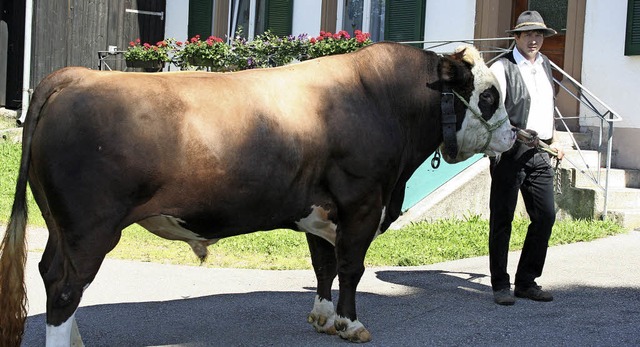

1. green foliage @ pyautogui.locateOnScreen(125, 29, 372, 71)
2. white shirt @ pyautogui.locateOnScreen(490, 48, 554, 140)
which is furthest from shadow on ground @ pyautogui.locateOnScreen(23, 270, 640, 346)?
green foliage @ pyautogui.locateOnScreen(125, 29, 372, 71)

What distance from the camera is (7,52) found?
1808 cm

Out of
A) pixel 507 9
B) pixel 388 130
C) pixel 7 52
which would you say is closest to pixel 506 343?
pixel 388 130

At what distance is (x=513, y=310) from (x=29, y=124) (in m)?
3.71

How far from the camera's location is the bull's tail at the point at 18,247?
5074 mm

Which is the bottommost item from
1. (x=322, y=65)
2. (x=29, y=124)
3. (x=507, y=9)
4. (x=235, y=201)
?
(x=235, y=201)

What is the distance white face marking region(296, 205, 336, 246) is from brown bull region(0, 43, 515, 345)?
1 cm

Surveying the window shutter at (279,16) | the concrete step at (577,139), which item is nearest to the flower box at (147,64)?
the window shutter at (279,16)

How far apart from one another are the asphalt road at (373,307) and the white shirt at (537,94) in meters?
1.33

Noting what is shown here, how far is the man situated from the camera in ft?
22.9

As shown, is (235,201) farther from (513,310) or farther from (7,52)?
(7,52)

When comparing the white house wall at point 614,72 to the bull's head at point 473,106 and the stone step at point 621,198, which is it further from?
the bull's head at point 473,106

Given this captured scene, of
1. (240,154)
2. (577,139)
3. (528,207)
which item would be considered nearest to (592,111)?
(577,139)

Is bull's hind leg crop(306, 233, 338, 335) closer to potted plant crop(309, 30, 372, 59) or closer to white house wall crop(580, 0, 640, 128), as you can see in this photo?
potted plant crop(309, 30, 372, 59)

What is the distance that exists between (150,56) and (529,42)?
969 cm
